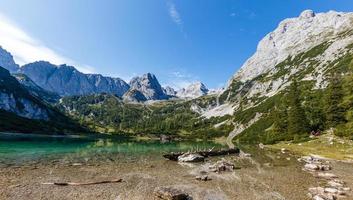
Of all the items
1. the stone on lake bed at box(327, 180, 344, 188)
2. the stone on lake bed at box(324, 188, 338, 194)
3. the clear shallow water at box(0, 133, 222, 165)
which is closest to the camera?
the stone on lake bed at box(324, 188, 338, 194)

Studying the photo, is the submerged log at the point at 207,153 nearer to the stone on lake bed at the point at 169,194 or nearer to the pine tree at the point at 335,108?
the pine tree at the point at 335,108

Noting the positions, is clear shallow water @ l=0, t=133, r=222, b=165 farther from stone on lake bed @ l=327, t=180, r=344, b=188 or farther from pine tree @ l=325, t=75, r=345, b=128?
pine tree @ l=325, t=75, r=345, b=128

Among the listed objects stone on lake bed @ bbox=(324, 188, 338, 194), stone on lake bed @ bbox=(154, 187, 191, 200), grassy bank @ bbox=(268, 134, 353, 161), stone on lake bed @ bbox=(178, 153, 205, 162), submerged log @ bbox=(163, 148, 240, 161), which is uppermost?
grassy bank @ bbox=(268, 134, 353, 161)

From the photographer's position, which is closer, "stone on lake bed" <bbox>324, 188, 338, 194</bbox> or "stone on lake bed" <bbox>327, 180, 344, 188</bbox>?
"stone on lake bed" <bbox>324, 188, 338, 194</bbox>

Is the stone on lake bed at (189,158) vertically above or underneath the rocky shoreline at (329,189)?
above

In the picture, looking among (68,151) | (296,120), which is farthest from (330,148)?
(68,151)

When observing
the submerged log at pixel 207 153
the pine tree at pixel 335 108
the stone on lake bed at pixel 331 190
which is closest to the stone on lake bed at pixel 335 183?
the stone on lake bed at pixel 331 190

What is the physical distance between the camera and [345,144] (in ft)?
239

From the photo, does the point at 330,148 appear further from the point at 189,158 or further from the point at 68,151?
the point at 68,151

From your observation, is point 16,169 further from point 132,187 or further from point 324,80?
point 324,80

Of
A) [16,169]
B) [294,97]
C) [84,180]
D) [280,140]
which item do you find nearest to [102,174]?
[84,180]

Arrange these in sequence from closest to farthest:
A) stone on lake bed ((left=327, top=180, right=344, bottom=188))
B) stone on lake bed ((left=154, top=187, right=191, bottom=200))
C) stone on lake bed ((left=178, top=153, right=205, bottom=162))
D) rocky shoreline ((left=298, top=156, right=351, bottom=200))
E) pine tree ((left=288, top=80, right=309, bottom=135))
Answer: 1. stone on lake bed ((left=154, top=187, right=191, bottom=200))
2. rocky shoreline ((left=298, top=156, right=351, bottom=200))
3. stone on lake bed ((left=327, top=180, right=344, bottom=188))
4. stone on lake bed ((left=178, top=153, right=205, bottom=162))
5. pine tree ((left=288, top=80, right=309, bottom=135))

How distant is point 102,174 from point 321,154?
169 ft

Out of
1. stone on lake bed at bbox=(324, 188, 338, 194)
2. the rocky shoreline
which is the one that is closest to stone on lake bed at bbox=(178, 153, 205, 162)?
the rocky shoreline
